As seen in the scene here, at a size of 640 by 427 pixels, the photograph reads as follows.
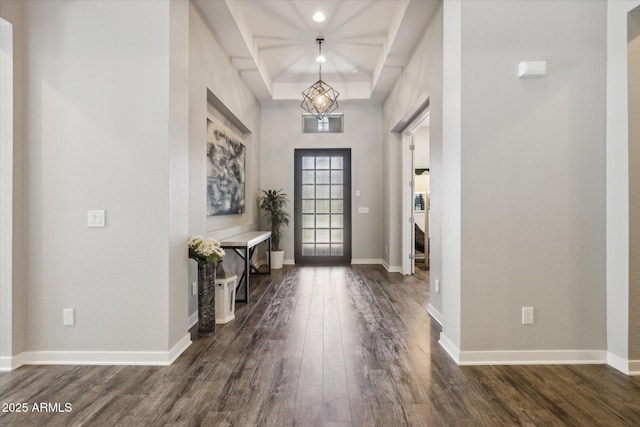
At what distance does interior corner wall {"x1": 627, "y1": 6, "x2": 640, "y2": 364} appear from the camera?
2291 mm

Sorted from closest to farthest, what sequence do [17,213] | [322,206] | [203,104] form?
[17,213], [203,104], [322,206]

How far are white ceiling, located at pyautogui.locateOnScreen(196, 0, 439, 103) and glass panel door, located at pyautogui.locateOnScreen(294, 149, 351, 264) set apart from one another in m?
1.23

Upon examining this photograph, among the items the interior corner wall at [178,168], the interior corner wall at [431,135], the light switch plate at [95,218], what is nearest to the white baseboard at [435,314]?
the interior corner wall at [431,135]

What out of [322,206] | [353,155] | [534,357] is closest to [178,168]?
[534,357]

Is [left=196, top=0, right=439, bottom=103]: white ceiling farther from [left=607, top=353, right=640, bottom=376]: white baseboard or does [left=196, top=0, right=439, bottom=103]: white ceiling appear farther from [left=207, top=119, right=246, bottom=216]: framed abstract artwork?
[left=607, top=353, right=640, bottom=376]: white baseboard

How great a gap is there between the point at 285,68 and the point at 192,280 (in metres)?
3.74

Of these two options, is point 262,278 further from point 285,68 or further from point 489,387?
point 489,387

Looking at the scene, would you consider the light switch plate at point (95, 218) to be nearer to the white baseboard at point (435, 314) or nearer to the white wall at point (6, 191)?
the white wall at point (6, 191)

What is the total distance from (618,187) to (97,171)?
3.57 meters

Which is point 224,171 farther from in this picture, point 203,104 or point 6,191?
point 6,191

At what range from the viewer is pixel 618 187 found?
2355 mm

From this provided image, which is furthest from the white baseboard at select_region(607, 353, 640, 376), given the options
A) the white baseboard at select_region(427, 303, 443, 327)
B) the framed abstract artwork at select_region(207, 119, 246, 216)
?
the framed abstract artwork at select_region(207, 119, 246, 216)

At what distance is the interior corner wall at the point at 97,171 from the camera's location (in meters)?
2.46

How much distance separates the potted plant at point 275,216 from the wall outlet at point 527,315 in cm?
442
